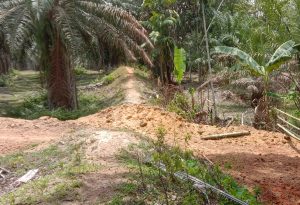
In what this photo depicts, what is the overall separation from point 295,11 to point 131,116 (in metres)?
6.83

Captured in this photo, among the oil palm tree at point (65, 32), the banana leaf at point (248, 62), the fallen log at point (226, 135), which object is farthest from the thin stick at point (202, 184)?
the oil palm tree at point (65, 32)

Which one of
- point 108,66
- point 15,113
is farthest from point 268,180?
point 108,66

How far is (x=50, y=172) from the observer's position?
23.3 ft

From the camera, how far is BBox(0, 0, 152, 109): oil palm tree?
14.3 metres

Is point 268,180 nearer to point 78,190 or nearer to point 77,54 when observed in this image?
point 78,190

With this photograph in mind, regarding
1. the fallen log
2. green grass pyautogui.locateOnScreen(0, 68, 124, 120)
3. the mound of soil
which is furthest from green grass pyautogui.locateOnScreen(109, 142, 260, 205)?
green grass pyautogui.locateOnScreen(0, 68, 124, 120)

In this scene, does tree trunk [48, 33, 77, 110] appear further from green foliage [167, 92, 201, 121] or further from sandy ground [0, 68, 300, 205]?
green foliage [167, 92, 201, 121]

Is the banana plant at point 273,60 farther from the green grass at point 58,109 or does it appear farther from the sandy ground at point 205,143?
the green grass at point 58,109

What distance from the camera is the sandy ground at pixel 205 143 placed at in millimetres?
7359

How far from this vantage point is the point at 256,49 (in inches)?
683

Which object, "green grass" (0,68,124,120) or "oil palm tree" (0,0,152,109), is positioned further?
"green grass" (0,68,124,120)

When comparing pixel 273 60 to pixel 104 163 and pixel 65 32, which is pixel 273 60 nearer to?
pixel 65 32

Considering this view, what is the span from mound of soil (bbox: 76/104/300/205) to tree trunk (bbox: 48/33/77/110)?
3058 millimetres

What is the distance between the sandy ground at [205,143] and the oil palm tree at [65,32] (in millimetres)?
2814
